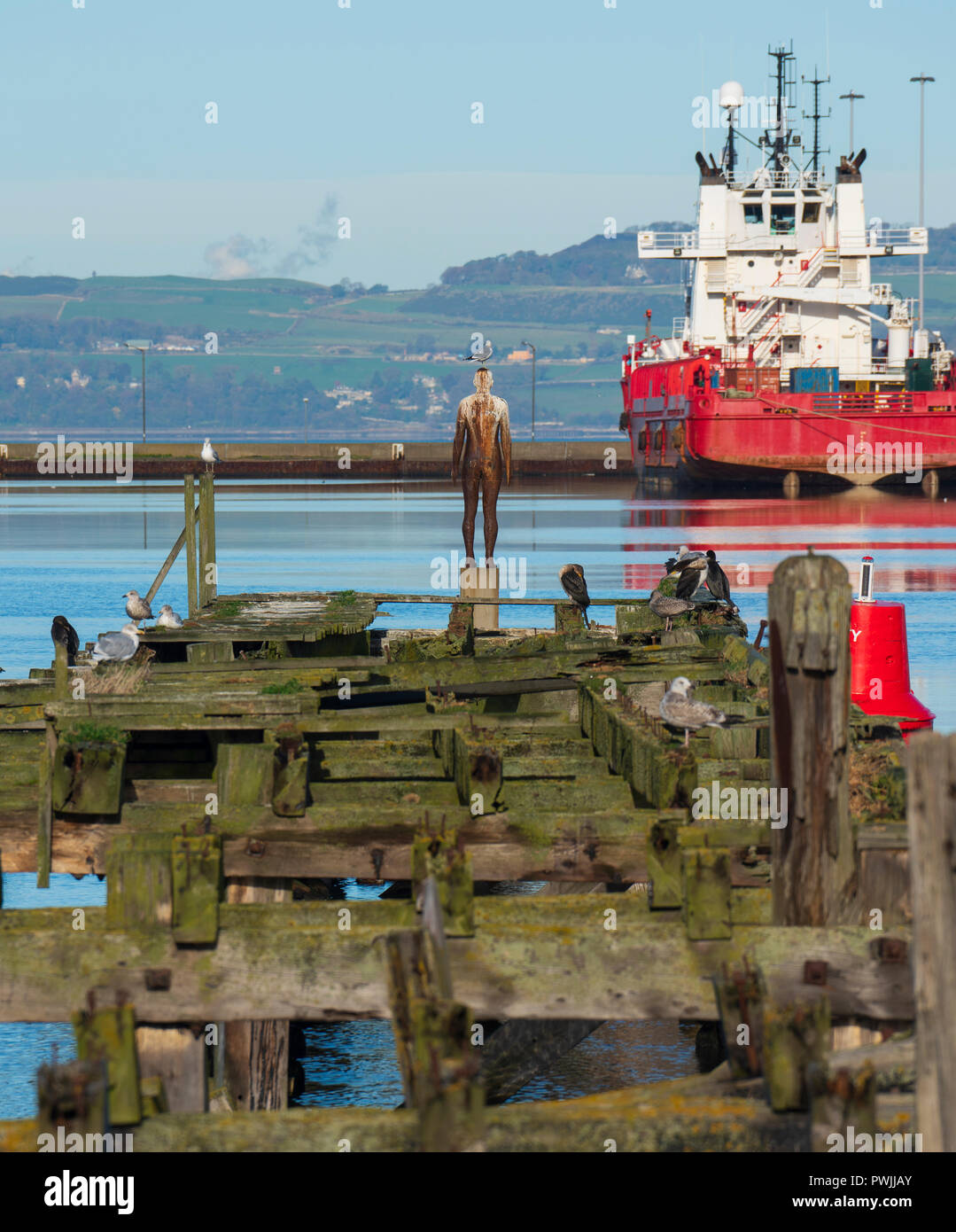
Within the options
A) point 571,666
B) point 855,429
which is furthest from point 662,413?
point 571,666

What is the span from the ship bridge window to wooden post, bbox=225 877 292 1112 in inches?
2664

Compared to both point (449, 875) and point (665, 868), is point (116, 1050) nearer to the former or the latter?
point (449, 875)

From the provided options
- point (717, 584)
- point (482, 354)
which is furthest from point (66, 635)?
point (717, 584)

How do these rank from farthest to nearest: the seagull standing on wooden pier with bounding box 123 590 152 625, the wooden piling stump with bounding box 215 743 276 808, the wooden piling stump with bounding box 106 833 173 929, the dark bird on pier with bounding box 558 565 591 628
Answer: the seagull standing on wooden pier with bounding box 123 590 152 625, the dark bird on pier with bounding box 558 565 591 628, the wooden piling stump with bounding box 215 743 276 808, the wooden piling stump with bounding box 106 833 173 929

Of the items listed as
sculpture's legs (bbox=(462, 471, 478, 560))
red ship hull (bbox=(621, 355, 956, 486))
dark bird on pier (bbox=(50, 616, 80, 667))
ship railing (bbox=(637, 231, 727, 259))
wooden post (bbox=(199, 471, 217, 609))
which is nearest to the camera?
dark bird on pier (bbox=(50, 616, 80, 667))

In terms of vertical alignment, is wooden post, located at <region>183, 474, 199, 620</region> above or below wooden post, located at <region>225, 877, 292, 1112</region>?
above

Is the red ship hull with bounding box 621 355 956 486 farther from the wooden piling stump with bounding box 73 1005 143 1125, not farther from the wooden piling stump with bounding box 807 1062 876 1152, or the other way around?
the wooden piling stump with bounding box 807 1062 876 1152

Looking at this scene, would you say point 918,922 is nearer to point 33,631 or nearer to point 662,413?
point 33,631

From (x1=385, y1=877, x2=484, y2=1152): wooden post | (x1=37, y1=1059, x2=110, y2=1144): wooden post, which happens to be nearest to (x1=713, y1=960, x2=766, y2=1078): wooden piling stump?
(x1=385, y1=877, x2=484, y2=1152): wooden post

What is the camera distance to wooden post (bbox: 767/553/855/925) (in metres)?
5.76

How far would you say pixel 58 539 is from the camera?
204 ft

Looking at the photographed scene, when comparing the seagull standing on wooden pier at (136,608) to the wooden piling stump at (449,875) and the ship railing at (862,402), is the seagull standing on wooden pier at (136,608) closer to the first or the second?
the wooden piling stump at (449,875)

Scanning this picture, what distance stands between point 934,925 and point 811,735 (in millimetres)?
1464
